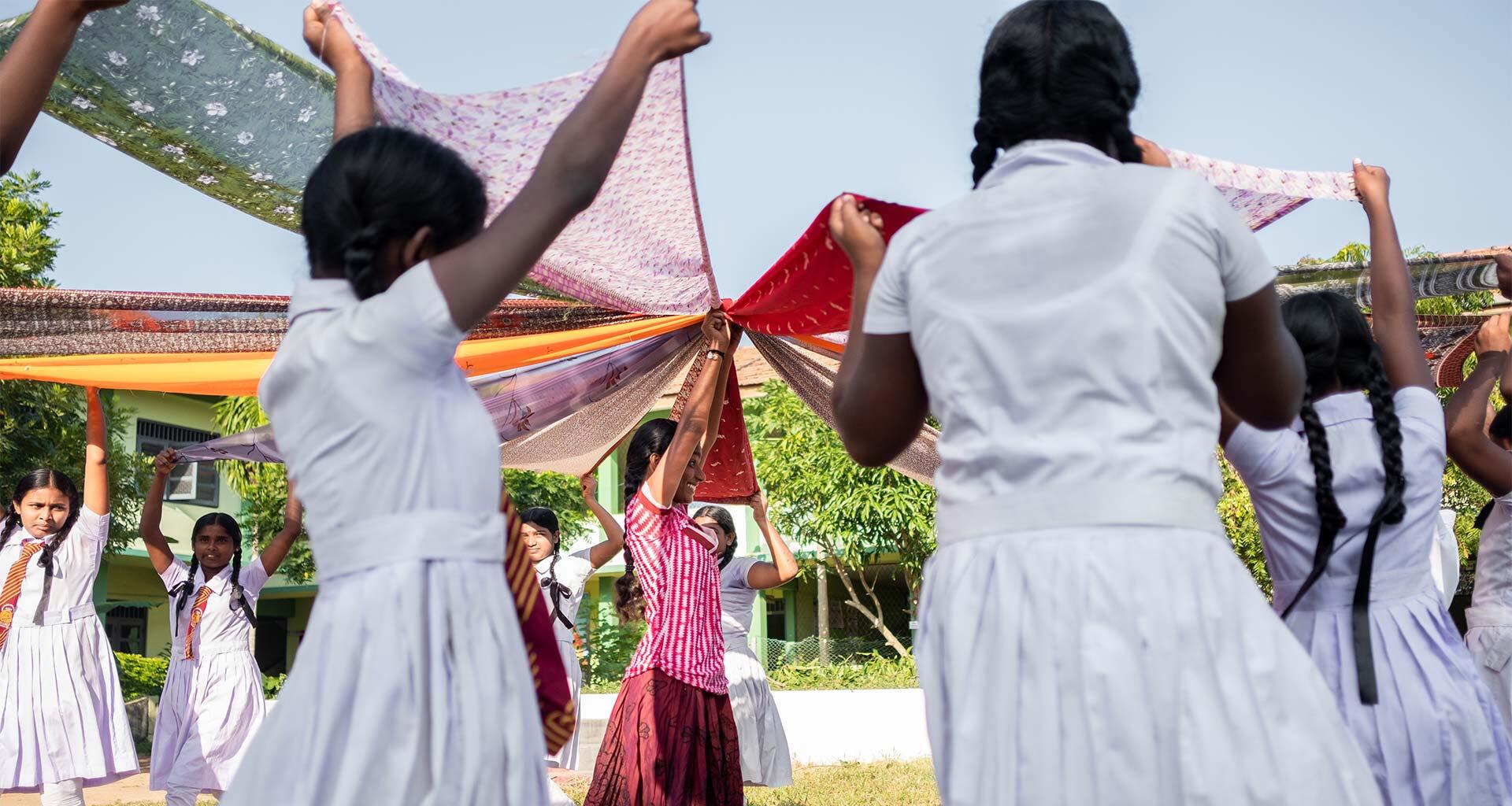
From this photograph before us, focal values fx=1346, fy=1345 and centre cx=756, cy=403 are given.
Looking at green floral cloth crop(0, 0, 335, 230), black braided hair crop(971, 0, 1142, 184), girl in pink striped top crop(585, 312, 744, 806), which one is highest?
green floral cloth crop(0, 0, 335, 230)

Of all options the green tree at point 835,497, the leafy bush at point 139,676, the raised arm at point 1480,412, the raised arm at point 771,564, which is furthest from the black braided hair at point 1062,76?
the leafy bush at point 139,676

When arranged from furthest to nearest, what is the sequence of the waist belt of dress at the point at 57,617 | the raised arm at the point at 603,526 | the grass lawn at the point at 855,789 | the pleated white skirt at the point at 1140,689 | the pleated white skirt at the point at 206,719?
the grass lawn at the point at 855,789, the raised arm at the point at 603,526, the pleated white skirt at the point at 206,719, the waist belt of dress at the point at 57,617, the pleated white skirt at the point at 1140,689

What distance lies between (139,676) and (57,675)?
13.4m

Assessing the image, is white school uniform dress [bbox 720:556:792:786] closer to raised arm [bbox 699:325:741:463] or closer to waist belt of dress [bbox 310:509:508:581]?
raised arm [bbox 699:325:741:463]

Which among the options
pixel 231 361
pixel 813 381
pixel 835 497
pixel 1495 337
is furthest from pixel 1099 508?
pixel 835 497

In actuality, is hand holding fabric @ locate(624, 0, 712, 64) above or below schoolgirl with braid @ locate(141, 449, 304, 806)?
above

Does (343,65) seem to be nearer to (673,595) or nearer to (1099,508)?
(1099,508)

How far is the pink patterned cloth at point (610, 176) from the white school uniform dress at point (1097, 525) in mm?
1258

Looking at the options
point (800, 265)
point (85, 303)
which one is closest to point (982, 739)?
point (800, 265)

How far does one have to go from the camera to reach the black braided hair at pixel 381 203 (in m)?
1.96

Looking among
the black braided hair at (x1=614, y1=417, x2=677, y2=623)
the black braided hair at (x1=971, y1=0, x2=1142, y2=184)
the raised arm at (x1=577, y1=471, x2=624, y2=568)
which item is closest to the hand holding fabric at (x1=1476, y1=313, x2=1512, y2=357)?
the black braided hair at (x1=971, y1=0, x2=1142, y2=184)

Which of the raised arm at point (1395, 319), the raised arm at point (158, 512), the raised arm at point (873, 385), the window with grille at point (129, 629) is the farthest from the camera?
the window with grille at point (129, 629)

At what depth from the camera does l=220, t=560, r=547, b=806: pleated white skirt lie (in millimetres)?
1783

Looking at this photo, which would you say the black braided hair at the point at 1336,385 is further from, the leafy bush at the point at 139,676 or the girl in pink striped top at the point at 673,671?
the leafy bush at the point at 139,676
